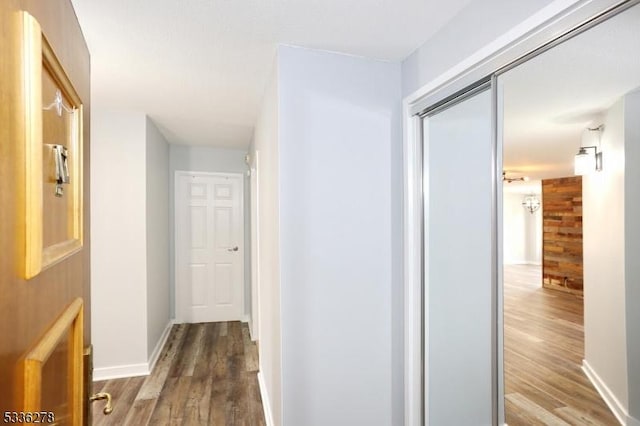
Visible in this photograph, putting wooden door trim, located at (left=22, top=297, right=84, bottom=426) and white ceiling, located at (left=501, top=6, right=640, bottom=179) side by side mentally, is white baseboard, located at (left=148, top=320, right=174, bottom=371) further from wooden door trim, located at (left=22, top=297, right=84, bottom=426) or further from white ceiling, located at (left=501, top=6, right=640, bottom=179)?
white ceiling, located at (left=501, top=6, right=640, bottom=179)

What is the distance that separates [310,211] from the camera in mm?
1890

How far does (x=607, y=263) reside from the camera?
1.11 metres

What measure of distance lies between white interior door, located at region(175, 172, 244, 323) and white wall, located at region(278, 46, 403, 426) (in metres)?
3.07

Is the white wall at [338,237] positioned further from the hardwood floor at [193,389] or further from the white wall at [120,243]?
the white wall at [120,243]

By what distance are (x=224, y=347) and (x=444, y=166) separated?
310 centimetres

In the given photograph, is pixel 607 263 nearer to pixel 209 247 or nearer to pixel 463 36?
pixel 463 36

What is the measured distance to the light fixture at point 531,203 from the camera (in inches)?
57.4

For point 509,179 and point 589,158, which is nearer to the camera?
point 589,158

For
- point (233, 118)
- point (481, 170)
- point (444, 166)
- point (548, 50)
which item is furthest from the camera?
point (233, 118)

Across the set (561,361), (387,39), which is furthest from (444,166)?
(561,361)

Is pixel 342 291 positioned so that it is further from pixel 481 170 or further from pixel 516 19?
pixel 516 19

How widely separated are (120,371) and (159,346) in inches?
23.5

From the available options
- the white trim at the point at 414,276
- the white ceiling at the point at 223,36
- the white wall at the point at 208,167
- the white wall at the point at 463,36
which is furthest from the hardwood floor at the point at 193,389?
the white wall at the point at 463,36

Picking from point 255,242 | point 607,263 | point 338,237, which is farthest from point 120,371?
point 607,263
